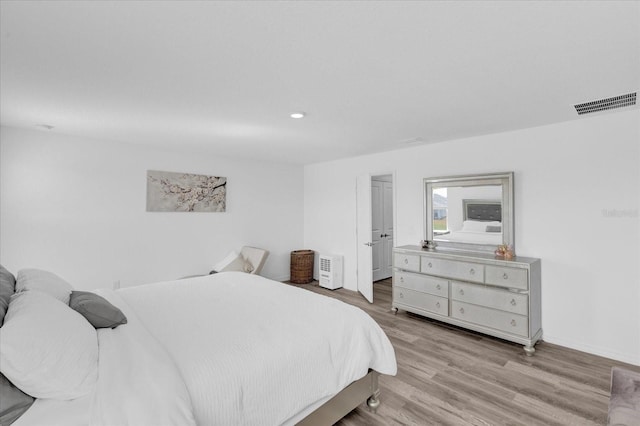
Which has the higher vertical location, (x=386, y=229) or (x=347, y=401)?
(x=386, y=229)

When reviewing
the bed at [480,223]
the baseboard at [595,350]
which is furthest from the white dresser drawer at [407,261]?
the baseboard at [595,350]

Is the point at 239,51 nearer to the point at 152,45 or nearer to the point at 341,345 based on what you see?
the point at 152,45

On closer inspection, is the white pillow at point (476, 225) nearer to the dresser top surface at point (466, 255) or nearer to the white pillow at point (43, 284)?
the dresser top surface at point (466, 255)

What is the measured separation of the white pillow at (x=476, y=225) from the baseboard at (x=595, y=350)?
130 cm

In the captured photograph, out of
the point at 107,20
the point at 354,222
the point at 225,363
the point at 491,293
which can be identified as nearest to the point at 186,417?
the point at 225,363

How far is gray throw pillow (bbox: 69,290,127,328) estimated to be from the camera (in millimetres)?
1831

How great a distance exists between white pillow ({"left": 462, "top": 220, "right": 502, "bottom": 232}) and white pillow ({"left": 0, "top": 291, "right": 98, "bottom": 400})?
389cm

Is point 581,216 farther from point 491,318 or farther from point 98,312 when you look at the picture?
point 98,312

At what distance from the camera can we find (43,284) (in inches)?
77.9

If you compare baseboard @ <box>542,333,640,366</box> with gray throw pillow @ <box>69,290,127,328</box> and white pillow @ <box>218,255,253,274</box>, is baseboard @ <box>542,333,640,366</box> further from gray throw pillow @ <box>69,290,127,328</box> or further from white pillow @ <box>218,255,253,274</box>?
gray throw pillow @ <box>69,290,127,328</box>

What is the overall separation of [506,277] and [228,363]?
9.62ft

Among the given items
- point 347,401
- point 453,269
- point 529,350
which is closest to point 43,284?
point 347,401

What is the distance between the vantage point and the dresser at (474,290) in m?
3.09

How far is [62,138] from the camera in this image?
3645 mm
